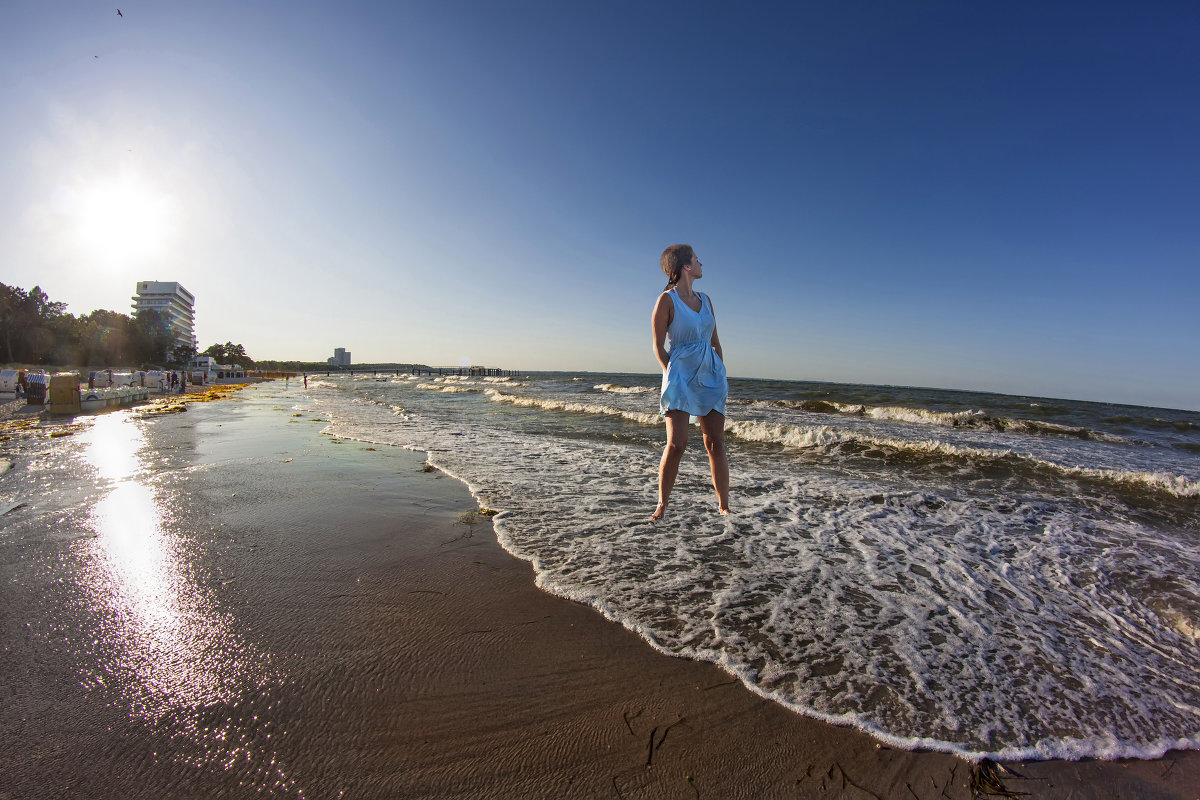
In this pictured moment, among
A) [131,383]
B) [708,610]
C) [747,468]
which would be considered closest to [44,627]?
[708,610]

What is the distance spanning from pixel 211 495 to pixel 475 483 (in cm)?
281

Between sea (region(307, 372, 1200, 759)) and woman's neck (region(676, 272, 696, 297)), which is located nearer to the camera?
sea (region(307, 372, 1200, 759))

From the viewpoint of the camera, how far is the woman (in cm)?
379

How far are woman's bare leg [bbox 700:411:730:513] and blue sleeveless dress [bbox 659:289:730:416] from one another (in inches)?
4.3

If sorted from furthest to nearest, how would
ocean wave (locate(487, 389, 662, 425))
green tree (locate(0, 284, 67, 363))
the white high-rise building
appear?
the white high-rise building → green tree (locate(0, 284, 67, 363)) → ocean wave (locate(487, 389, 662, 425))

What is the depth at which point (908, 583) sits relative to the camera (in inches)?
137

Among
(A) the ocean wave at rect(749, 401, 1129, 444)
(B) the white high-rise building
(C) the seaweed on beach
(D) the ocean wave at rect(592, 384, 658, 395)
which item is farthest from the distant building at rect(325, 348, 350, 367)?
(C) the seaweed on beach

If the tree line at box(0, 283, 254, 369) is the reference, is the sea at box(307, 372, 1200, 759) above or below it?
below

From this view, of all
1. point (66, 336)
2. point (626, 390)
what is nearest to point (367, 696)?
point (626, 390)

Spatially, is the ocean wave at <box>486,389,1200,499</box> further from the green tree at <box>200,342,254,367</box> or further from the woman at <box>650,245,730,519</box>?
the green tree at <box>200,342,254,367</box>

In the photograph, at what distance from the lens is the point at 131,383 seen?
26.4 meters

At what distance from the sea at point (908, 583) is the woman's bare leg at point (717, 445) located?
1.69ft

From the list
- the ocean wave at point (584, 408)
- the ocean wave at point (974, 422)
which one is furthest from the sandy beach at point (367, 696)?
the ocean wave at point (974, 422)

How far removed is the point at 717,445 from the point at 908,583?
1714 millimetres
